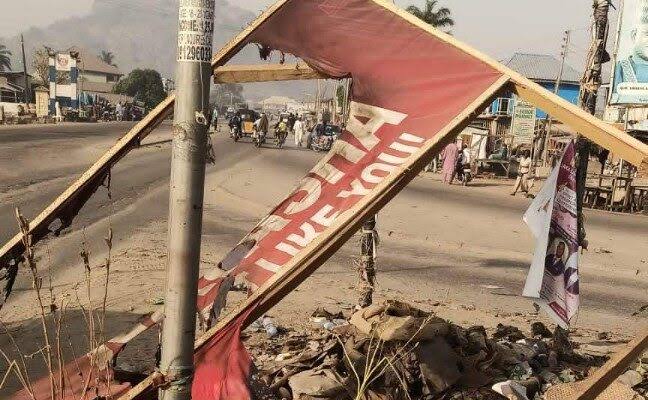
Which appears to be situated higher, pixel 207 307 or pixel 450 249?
pixel 207 307

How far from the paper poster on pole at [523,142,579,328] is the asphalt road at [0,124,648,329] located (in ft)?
11.2

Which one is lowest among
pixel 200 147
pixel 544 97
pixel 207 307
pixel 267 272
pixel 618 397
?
pixel 618 397

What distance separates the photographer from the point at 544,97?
3715mm

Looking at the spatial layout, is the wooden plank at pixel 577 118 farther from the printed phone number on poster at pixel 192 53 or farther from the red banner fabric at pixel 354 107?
the printed phone number on poster at pixel 192 53

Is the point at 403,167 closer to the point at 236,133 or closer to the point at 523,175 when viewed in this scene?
the point at 523,175

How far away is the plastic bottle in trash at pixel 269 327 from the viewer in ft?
22.4

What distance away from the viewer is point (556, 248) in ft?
14.3

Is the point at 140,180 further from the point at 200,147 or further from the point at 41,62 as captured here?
the point at 41,62

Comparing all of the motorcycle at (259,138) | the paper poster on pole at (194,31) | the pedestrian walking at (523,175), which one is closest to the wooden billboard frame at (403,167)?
the paper poster on pole at (194,31)

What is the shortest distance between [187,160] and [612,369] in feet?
8.67

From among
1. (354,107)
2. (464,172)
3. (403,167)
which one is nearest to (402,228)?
(354,107)

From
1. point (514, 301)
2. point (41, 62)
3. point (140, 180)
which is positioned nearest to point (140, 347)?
point (514, 301)

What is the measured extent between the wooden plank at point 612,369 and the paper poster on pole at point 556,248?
0.86m

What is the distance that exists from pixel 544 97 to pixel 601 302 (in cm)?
738
